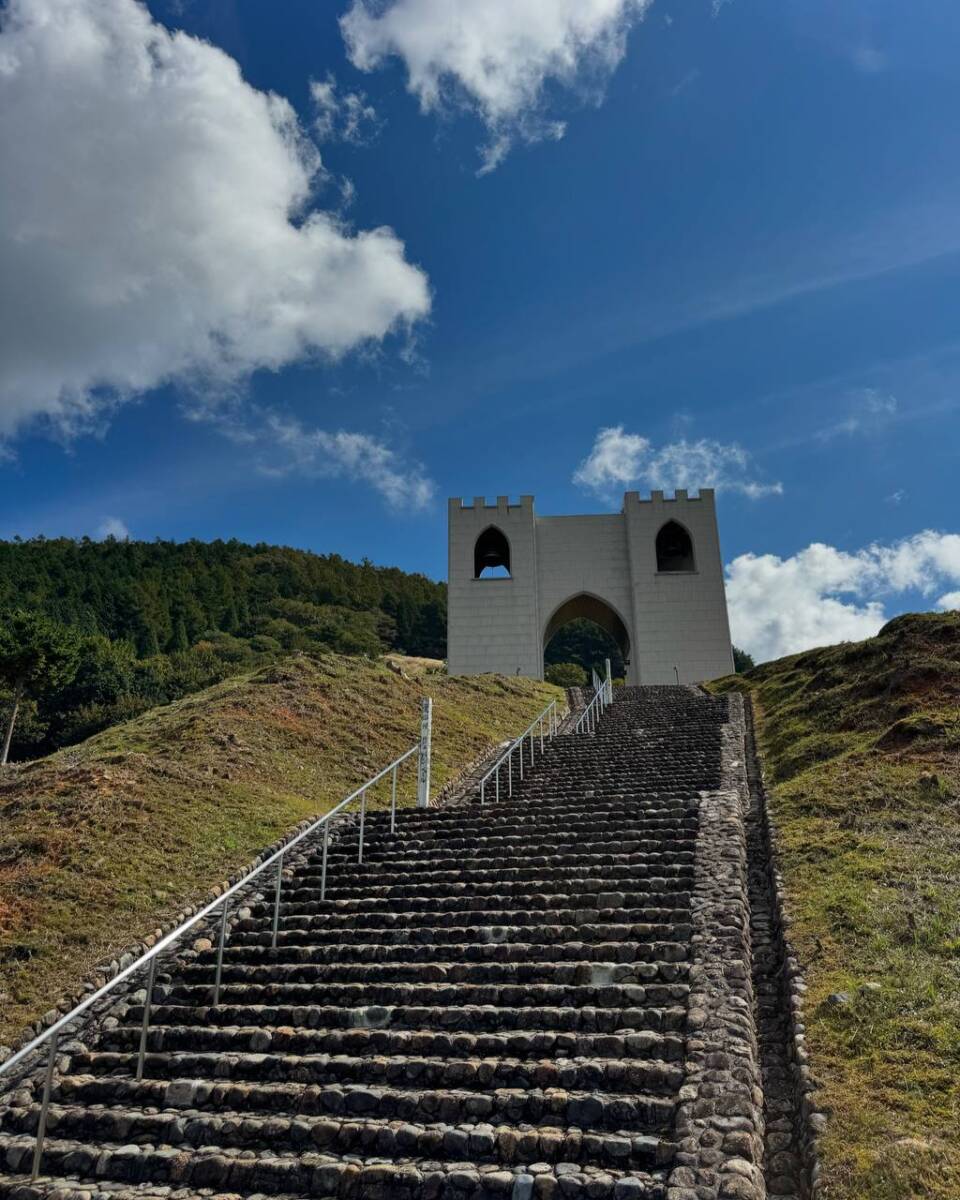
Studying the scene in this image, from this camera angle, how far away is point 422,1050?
5.06 m

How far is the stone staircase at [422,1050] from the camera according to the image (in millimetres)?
4039

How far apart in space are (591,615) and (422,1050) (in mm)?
28505

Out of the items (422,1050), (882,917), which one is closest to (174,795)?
(422,1050)

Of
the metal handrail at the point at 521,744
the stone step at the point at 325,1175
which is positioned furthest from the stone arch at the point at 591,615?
the stone step at the point at 325,1175

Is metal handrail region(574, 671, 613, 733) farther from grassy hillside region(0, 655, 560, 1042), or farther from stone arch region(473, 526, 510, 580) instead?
stone arch region(473, 526, 510, 580)

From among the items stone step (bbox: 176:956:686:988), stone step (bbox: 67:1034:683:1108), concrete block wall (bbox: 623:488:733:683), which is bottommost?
stone step (bbox: 67:1034:683:1108)

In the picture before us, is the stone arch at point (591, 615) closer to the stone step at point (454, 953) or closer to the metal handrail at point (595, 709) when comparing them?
the metal handrail at point (595, 709)

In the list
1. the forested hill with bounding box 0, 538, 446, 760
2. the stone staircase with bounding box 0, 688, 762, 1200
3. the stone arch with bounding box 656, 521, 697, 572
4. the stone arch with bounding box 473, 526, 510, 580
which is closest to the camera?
the stone staircase with bounding box 0, 688, 762, 1200

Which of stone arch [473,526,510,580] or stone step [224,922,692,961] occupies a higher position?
stone arch [473,526,510,580]

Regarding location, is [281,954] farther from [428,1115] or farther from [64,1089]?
[428,1115]

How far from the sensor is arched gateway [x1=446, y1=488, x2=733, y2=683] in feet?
96.9

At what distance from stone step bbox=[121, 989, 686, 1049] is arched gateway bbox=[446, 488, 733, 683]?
23632 millimetres

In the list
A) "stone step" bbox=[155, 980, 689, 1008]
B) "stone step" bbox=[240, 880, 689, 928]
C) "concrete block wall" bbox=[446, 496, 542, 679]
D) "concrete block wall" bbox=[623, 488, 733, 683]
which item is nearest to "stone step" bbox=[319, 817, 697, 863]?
"stone step" bbox=[240, 880, 689, 928]

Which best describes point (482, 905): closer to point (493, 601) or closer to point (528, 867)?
point (528, 867)
